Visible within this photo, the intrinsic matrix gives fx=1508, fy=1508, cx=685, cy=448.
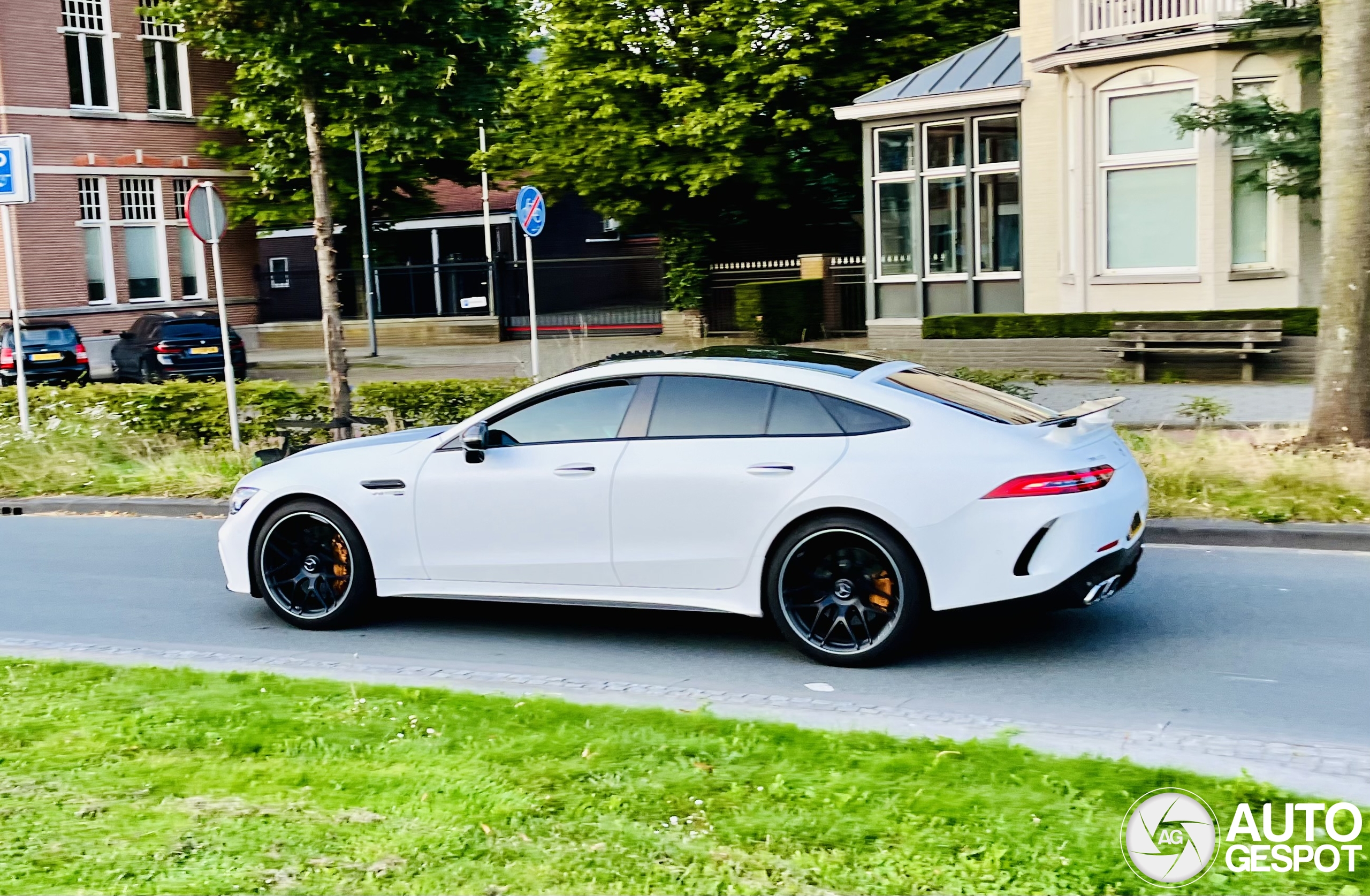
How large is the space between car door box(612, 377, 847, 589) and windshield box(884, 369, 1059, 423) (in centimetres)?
51

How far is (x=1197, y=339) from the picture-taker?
19.2 metres

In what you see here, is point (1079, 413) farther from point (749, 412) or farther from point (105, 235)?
point (105, 235)

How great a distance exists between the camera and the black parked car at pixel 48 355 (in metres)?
26.1

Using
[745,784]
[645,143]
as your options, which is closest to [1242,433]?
[745,784]

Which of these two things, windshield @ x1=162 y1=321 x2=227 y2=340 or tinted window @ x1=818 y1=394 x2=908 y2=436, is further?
windshield @ x1=162 y1=321 x2=227 y2=340

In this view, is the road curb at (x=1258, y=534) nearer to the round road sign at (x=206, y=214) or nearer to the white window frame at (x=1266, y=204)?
the round road sign at (x=206, y=214)

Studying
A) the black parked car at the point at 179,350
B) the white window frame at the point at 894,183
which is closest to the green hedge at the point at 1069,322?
the white window frame at the point at 894,183

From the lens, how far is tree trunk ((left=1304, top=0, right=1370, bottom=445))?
11086 mm

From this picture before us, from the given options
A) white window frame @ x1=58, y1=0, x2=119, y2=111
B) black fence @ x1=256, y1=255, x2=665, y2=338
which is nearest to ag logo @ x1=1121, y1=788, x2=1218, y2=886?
black fence @ x1=256, y1=255, x2=665, y2=338

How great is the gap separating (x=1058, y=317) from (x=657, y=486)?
48.7ft

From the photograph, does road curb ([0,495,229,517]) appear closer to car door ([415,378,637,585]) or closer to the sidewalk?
the sidewalk

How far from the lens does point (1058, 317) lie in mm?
20953

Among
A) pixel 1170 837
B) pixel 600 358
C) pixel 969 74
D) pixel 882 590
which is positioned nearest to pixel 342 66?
pixel 600 358

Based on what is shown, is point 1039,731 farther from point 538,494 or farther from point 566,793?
point 538,494
